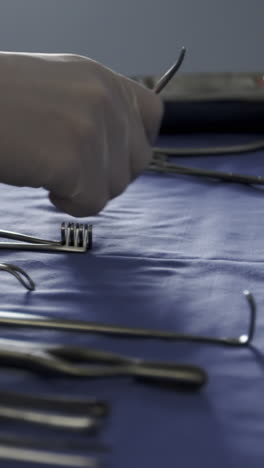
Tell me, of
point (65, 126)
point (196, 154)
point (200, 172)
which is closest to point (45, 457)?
point (65, 126)

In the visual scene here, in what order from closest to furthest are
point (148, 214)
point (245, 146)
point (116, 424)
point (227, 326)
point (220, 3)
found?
point (116, 424) → point (227, 326) → point (148, 214) → point (245, 146) → point (220, 3)

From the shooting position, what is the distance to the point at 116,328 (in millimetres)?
487

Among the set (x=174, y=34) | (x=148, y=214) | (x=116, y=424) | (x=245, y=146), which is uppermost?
(x=174, y=34)

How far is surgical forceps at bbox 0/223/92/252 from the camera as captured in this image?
65 cm

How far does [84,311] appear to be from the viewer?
53 centimetres

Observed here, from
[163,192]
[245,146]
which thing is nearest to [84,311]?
[163,192]

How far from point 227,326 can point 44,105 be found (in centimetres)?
24

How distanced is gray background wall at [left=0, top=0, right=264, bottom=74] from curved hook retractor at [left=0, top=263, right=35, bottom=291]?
5.14 ft

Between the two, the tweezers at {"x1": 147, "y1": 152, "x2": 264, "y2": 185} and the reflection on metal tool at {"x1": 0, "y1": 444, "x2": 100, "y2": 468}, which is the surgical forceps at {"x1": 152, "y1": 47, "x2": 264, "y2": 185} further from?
the reflection on metal tool at {"x1": 0, "y1": 444, "x2": 100, "y2": 468}

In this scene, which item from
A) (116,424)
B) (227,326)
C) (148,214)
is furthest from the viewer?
(148,214)

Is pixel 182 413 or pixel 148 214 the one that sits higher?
pixel 148 214

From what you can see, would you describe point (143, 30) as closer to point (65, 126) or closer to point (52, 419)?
Answer: point (65, 126)

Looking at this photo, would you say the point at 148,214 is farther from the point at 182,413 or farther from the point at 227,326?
the point at 182,413

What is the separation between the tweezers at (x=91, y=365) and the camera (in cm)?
41
